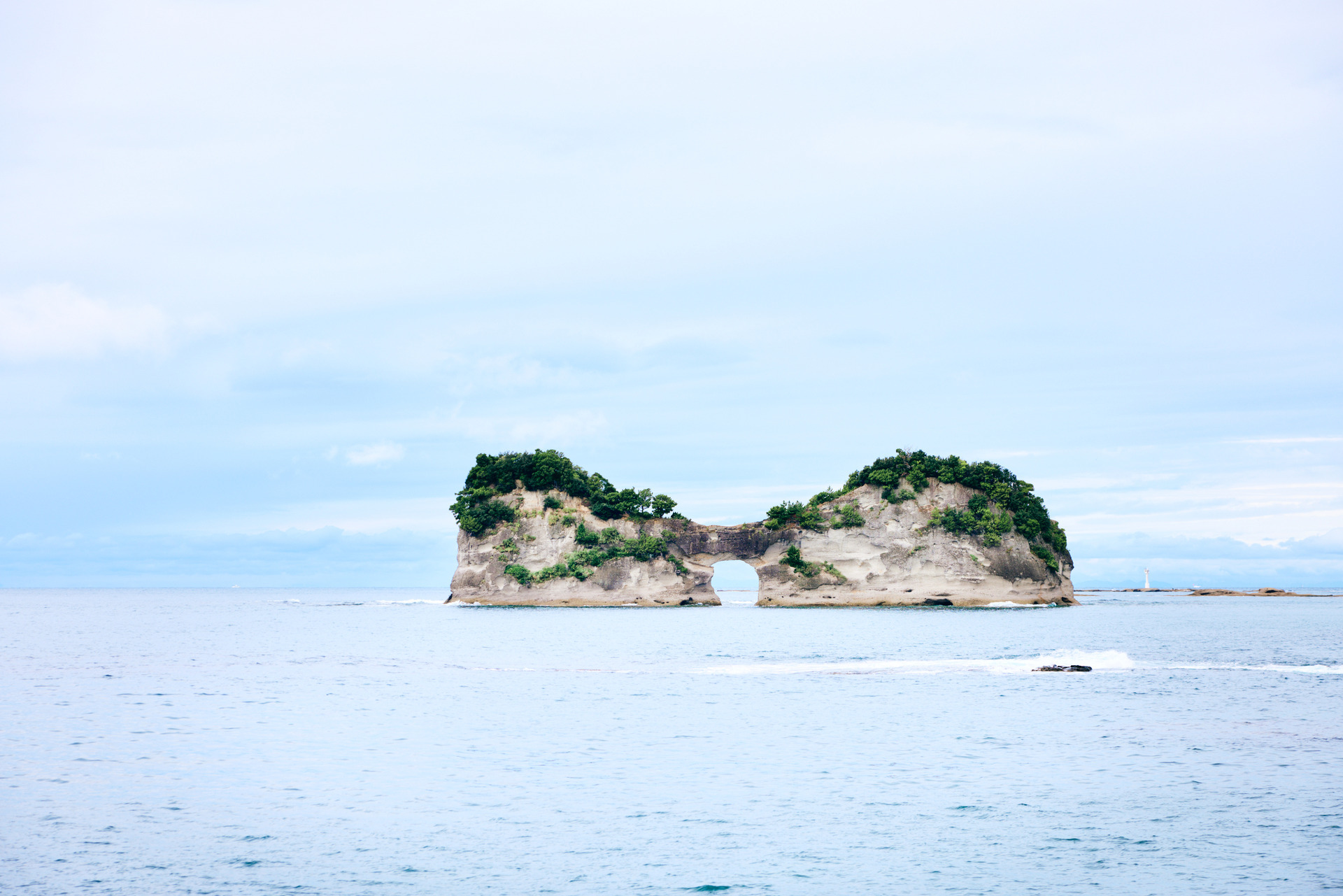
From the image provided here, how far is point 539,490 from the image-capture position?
114m

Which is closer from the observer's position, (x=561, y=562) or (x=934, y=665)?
(x=934, y=665)

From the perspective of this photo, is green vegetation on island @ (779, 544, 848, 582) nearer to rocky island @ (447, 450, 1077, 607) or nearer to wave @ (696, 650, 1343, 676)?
rocky island @ (447, 450, 1077, 607)

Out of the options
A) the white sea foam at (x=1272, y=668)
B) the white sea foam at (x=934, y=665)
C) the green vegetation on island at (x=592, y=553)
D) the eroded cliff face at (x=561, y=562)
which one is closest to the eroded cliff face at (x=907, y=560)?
the eroded cliff face at (x=561, y=562)

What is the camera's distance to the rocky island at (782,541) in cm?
10669

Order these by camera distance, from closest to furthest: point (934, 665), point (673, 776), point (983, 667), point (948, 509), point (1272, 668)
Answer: point (673, 776) < point (983, 667) < point (934, 665) < point (1272, 668) < point (948, 509)

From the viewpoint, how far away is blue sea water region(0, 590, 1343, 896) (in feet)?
55.4

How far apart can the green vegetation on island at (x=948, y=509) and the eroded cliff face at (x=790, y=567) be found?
79 cm

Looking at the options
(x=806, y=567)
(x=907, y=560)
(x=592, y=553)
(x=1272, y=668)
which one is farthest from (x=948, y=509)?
(x=1272, y=668)

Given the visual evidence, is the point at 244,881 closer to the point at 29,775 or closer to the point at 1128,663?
the point at 29,775

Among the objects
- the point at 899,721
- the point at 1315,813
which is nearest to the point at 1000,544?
the point at 899,721

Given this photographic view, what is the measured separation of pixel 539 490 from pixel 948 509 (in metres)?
41.2

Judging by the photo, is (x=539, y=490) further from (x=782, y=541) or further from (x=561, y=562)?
(x=782, y=541)

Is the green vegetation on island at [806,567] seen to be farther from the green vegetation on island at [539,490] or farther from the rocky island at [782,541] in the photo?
the green vegetation on island at [539,490]

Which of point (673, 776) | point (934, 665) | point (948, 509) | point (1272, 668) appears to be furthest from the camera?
point (948, 509)
